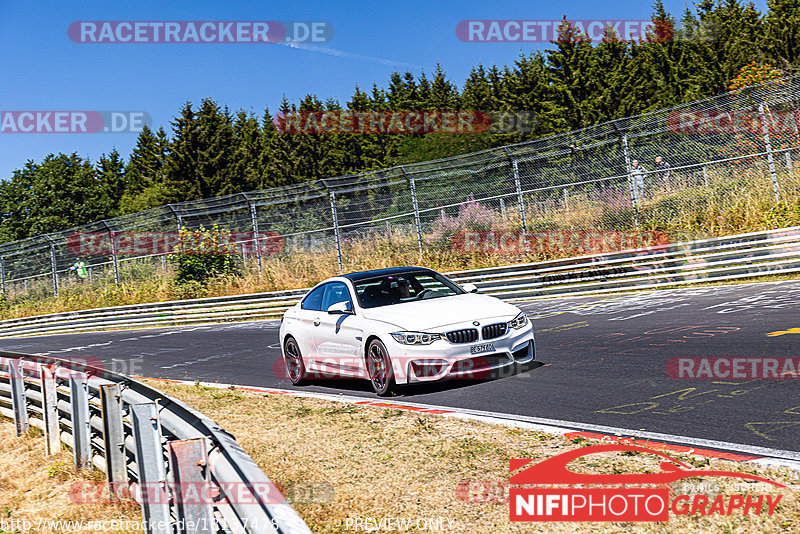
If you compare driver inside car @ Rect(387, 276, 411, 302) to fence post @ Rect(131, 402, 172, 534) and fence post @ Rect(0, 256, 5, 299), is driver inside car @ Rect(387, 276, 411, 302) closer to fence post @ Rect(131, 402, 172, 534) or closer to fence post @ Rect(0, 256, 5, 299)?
fence post @ Rect(131, 402, 172, 534)

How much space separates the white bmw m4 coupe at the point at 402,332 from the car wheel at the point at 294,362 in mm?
14

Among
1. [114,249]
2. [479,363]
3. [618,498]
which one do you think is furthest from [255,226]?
[618,498]

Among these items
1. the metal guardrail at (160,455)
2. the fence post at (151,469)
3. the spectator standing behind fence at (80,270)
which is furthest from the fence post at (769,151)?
the spectator standing behind fence at (80,270)

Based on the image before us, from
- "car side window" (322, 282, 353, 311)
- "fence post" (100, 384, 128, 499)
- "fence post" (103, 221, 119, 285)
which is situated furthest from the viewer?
"fence post" (103, 221, 119, 285)

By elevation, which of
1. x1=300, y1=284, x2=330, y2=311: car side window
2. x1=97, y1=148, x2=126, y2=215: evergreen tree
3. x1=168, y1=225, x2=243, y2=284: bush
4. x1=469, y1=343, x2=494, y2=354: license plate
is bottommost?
x1=469, y1=343, x2=494, y2=354: license plate

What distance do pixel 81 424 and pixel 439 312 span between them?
393cm

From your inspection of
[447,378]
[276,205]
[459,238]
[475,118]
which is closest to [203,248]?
[276,205]

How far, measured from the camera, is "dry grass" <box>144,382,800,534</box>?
434 centimetres

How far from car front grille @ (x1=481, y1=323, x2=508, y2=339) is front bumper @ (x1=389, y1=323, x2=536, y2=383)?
0.14ft

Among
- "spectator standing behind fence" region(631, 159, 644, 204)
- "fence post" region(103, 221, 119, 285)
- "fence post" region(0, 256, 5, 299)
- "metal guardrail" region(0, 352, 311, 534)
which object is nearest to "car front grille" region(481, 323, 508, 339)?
"metal guardrail" region(0, 352, 311, 534)

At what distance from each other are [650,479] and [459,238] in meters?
17.3

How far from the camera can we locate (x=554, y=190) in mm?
19672

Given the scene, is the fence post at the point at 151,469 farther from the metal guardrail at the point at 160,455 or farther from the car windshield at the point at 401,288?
the car windshield at the point at 401,288

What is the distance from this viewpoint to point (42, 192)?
231 ft
